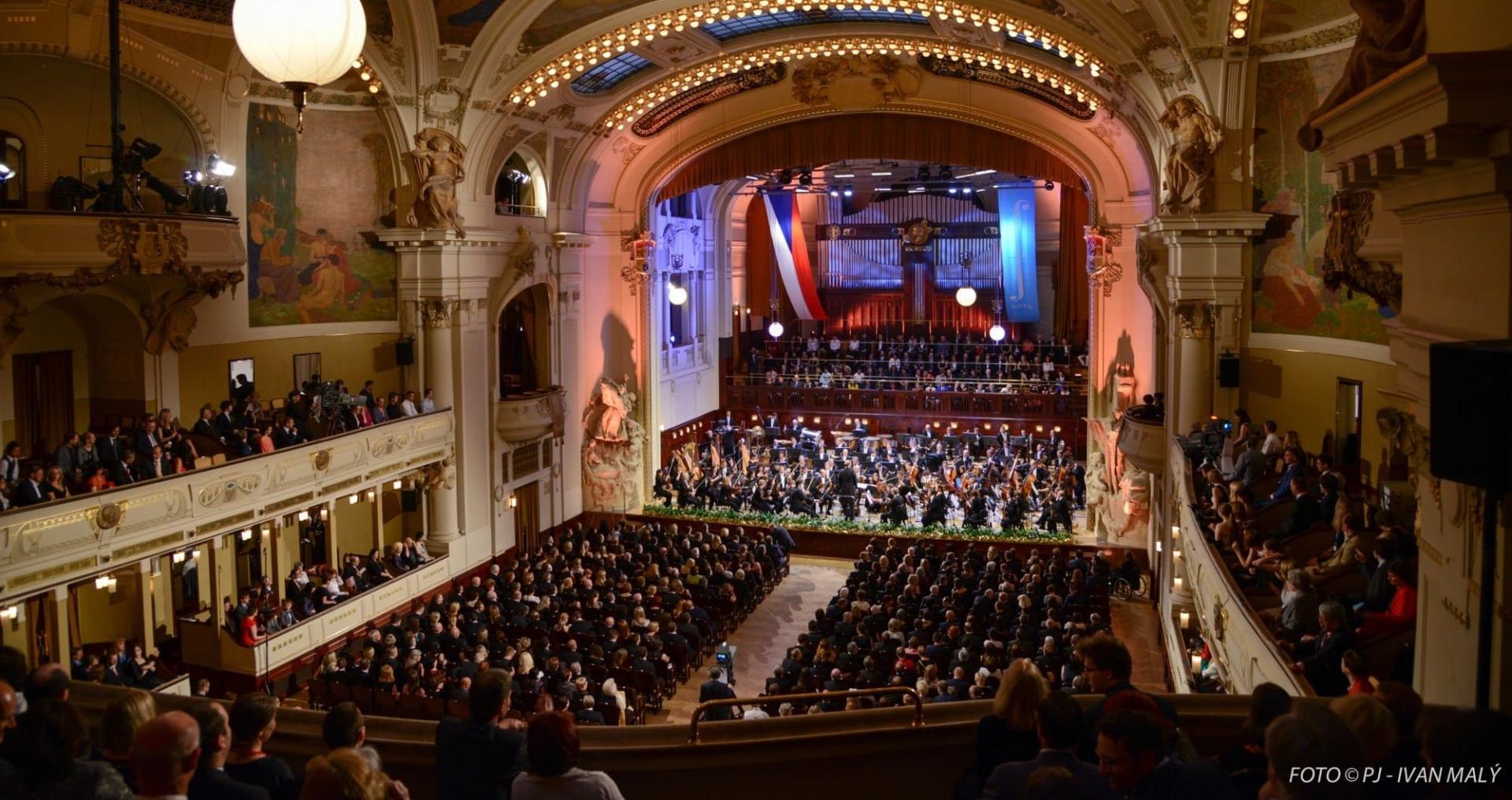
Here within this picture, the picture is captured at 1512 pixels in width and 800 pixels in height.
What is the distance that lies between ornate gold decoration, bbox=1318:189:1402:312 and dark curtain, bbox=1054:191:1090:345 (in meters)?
24.8

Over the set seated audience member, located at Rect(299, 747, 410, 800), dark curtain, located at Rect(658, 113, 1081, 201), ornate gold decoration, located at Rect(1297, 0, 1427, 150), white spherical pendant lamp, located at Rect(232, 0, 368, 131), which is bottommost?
seated audience member, located at Rect(299, 747, 410, 800)

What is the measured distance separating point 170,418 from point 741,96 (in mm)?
12930

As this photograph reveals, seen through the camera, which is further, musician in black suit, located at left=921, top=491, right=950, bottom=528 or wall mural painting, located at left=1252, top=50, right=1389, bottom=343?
musician in black suit, located at left=921, top=491, right=950, bottom=528

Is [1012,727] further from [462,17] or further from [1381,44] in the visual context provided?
[462,17]

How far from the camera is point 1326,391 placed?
47.1 ft

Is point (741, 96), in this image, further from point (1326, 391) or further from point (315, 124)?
point (1326, 391)

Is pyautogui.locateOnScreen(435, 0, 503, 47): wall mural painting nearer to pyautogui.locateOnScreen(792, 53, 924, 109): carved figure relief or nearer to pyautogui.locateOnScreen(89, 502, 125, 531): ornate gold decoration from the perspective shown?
pyautogui.locateOnScreen(792, 53, 924, 109): carved figure relief

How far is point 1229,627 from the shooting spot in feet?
29.8

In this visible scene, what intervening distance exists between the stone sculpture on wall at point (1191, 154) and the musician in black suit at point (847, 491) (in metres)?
9.62

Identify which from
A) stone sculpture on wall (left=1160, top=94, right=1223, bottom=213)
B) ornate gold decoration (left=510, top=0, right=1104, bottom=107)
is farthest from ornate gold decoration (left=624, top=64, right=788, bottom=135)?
stone sculpture on wall (left=1160, top=94, right=1223, bottom=213)

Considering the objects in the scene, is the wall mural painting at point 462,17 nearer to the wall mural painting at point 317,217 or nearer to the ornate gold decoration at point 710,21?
the ornate gold decoration at point 710,21

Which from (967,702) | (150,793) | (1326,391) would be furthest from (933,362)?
(150,793)

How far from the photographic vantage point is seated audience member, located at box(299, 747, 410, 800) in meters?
3.18

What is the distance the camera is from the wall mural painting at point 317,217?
18.2m
